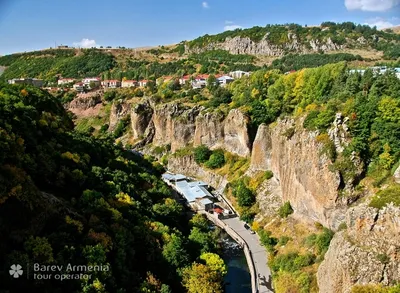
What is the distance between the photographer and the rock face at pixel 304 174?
28573mm

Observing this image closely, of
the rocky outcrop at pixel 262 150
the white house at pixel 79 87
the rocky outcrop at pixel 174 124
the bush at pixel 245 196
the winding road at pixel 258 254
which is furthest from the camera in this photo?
the white house at pixel 79 87

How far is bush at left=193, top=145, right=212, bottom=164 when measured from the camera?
1944 inches

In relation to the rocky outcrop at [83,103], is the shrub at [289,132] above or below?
below

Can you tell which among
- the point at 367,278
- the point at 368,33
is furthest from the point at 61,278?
the point at 368,33

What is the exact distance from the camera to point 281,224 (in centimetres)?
3272

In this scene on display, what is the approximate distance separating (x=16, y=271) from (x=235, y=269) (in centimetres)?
1699

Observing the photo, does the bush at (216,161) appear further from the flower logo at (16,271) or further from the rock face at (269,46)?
the rock face at (269,46)

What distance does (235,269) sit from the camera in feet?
94.5

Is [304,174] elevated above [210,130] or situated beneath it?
situated beneath

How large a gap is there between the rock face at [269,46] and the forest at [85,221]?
78.4 meters

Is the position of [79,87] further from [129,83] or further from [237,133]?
[237,133]

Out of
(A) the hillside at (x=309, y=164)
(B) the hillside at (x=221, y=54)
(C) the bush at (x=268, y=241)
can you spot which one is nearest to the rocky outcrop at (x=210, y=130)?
(A) the hillside at (x=309, y=164)

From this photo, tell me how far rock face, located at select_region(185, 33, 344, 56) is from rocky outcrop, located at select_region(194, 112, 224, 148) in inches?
2389

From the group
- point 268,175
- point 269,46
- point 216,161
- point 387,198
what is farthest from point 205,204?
point 269,46
